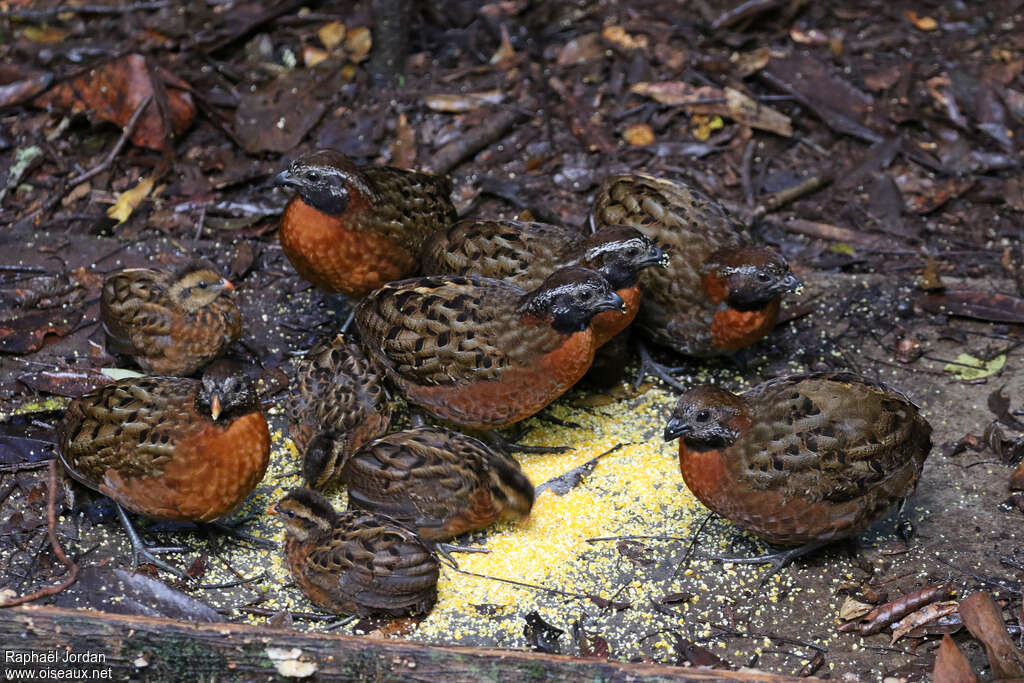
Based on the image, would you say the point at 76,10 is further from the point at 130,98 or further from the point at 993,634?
the point at 993,634

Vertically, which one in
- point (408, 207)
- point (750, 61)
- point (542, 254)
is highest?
point (408, 207)

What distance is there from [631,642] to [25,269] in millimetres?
4977

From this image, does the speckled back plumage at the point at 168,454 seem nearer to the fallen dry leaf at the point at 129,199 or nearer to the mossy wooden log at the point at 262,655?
the mossy wooden log at the point at 262,655

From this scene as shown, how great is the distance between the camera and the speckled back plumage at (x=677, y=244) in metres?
6.89

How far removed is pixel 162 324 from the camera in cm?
670

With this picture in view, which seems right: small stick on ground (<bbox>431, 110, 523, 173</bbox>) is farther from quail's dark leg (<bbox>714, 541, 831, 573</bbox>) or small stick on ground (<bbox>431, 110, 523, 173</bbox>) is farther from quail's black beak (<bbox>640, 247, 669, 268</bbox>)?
quail's dark leg (<bbox>714, 541, 831, 573</bbox>)

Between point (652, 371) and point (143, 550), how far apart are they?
324 cm

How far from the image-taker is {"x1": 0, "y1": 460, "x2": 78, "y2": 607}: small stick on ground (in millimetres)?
5309

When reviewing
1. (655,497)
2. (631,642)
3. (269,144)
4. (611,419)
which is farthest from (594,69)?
(631,642)

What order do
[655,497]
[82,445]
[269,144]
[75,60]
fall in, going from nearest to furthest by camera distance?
[82,445], [655,497], [269,144], [75,60]

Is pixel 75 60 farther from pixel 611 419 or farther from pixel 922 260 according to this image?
pixel 922 260

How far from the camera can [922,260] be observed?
798 centimetres

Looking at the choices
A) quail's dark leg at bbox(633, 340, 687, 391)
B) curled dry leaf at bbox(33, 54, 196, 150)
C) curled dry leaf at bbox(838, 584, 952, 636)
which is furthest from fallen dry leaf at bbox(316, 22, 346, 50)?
curled dry leaf at bbox(838, 584, 952, 636)

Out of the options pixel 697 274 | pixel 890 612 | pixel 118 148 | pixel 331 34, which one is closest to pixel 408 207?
pixel 697 274
